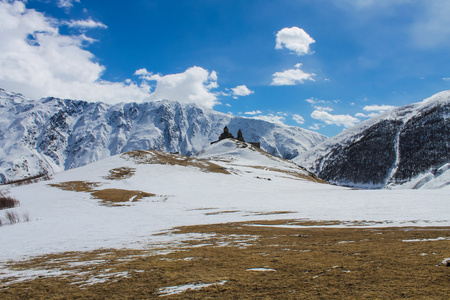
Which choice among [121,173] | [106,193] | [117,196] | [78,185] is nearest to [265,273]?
[117,196]

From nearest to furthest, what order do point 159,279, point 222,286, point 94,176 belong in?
point 222,286 < point 159,279 < point 94,176

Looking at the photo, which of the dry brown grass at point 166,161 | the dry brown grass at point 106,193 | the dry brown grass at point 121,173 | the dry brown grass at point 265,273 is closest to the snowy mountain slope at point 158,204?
the dry brown grass at point 121,173

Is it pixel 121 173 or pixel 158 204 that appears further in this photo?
pixel 121 173

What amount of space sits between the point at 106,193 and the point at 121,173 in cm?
2817

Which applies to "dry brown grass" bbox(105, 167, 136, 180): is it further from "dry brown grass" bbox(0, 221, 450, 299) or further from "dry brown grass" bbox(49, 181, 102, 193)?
"dry brown grass" bbox(0, 221, 450, 299)

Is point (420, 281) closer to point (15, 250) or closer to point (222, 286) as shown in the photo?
point (222, 286)

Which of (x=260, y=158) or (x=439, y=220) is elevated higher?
(x=260, y=158)

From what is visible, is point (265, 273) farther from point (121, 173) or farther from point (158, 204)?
point (121, 173)

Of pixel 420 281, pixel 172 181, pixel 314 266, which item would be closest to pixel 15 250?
pixel 314 266

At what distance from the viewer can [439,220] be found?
65.8 ft

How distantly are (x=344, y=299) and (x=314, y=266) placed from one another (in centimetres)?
311

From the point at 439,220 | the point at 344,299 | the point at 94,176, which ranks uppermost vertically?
the point at 94,176

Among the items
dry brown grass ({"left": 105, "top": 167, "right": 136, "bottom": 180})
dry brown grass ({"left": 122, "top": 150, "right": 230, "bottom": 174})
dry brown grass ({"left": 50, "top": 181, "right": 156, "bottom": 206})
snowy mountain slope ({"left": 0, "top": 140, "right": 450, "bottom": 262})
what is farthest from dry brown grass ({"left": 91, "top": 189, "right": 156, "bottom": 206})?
dry brown grass ({"left": 122, "top": 150, "right": 230, "bottom": 174})

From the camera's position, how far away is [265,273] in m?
8.65
